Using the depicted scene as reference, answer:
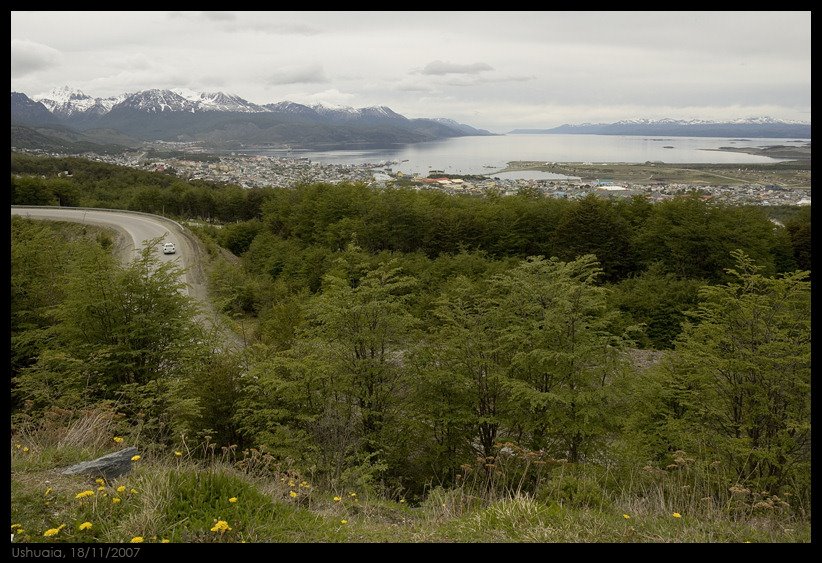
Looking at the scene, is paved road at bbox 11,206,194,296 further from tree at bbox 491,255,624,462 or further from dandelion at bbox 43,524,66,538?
dandelion at bbox 43,524,66,538

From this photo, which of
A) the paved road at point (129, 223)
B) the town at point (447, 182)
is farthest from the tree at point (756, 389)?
the paved road at point (129, 223)

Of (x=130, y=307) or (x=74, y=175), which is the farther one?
(x=74, y=175)

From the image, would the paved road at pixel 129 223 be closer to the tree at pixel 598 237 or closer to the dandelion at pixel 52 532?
the tree at pixel 598 237

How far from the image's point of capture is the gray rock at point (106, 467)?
3953mm

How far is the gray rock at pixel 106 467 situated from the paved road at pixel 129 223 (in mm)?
27029

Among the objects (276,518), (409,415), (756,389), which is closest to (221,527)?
(276,518)

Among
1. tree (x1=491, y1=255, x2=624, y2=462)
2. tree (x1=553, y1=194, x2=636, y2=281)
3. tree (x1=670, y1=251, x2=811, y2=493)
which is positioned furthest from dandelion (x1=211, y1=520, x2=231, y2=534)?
tree (x1=553, y1=194, x2=636, y2=281)

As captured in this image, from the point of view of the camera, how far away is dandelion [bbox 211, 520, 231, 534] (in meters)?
2.98

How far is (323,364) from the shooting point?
30.8ft

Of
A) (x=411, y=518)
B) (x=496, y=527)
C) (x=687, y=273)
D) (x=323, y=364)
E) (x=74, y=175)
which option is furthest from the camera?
(x=74, y=175)

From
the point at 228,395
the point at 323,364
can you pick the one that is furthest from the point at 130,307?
the point at 323,364

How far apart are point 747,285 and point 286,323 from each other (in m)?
15.6

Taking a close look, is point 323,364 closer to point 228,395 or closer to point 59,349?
point 228,395

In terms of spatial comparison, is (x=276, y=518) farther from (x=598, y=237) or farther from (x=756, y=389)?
(x=598, y=237)
